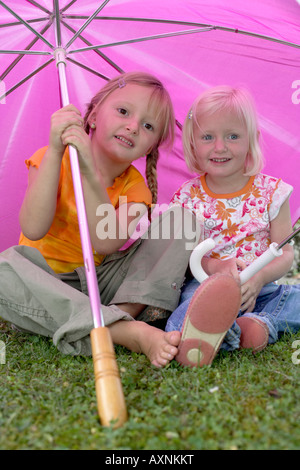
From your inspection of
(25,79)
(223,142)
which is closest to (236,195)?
(223,142)

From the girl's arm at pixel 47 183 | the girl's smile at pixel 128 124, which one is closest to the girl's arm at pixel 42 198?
the girl's arm at pixel 47 183

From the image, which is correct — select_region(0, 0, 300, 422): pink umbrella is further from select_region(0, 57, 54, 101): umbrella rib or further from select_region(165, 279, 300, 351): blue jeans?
select_region(165, 279, 300, 351): blue jeans

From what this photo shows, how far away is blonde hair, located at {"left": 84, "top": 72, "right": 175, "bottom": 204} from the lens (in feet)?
6.88

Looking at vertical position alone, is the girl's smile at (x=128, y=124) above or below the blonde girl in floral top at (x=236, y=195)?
above

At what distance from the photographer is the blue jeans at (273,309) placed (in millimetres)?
1753

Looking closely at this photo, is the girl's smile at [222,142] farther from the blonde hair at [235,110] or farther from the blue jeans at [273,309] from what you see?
the blue jeans at [273,309]

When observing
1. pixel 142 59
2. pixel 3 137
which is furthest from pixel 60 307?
pixel 142 59

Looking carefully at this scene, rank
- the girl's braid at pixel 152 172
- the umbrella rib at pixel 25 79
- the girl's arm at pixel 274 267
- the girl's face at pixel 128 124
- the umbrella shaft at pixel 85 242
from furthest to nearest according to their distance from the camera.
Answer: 1. the girl's braid at pixel 152 172
2. the umbrella rib at pixel 25 79
3. the girl's face at pixel 128 124
4. the girl's arm at pixel 274 267
5. the umbrella shaft at pixel 85 242

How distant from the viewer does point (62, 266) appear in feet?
6.94

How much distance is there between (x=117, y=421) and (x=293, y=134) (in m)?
1.56

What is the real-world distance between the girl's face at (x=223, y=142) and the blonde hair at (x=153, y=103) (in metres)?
0.14

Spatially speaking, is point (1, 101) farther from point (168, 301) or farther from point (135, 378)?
point (135, 378)
